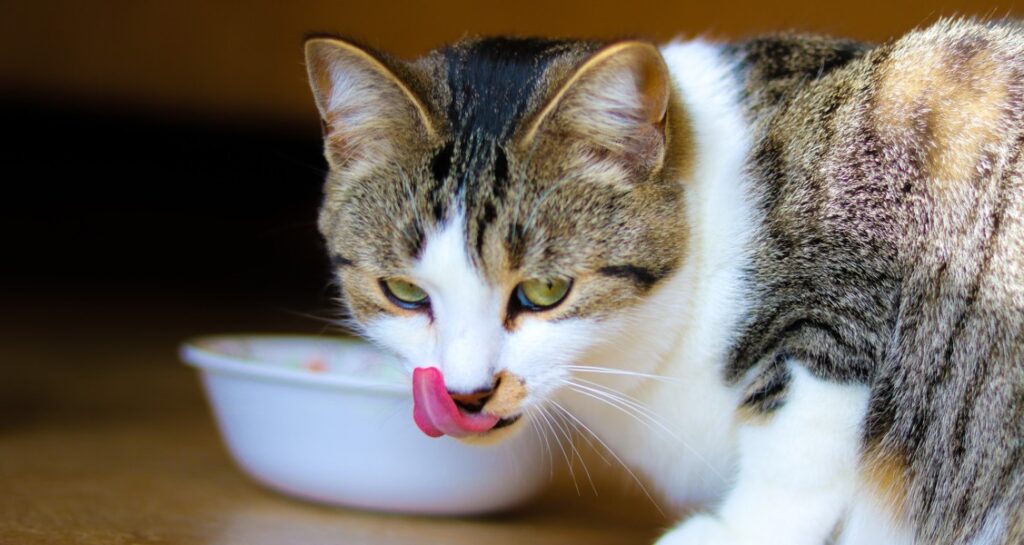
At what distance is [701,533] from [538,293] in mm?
365

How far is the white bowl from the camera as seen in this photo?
1.48 meters

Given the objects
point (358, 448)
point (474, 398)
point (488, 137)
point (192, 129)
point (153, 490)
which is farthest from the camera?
point (192, 129)

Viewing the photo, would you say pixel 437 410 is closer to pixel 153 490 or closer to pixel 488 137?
pixel 488 137

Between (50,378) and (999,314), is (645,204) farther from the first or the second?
(50,378)

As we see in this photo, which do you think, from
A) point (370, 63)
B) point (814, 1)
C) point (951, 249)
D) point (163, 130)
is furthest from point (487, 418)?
point (163, 130)

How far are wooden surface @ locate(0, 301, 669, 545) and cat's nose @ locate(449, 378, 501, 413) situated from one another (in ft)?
1.01

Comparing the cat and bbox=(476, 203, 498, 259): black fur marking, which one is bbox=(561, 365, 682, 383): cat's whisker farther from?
bbox=(476, 203, 498, 259): black fur marking

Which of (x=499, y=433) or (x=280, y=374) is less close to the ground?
(x=280, y=374)

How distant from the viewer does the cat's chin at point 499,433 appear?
1.25m

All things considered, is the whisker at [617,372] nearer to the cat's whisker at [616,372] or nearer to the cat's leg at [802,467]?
the cat's whisker at [616,372]

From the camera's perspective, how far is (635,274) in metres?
1.29

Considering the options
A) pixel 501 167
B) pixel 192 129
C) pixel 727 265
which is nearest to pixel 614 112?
pixel 501 167

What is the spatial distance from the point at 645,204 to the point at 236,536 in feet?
2.33

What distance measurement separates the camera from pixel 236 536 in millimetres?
1374
